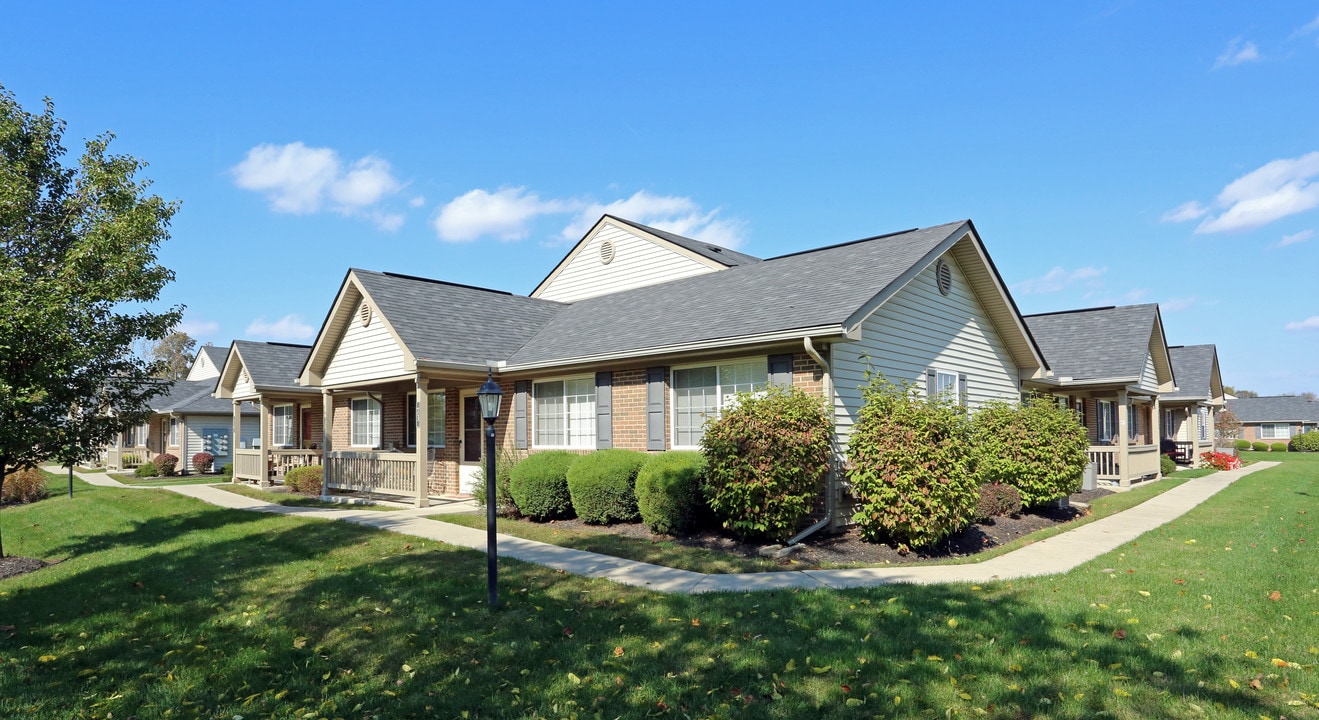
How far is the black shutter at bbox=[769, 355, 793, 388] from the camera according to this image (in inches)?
474

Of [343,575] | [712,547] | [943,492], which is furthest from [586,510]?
[943,492]

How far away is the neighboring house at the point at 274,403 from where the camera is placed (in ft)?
74.5

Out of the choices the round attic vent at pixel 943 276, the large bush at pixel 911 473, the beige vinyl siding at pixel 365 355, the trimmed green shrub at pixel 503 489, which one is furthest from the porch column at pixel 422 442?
the round attic vent at pixel 943 276

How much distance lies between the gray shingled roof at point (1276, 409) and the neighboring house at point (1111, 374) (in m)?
46.8

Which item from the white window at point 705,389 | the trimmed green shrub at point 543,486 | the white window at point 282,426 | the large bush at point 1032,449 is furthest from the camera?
the white window at point 282,426

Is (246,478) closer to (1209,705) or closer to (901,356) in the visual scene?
(901,356)

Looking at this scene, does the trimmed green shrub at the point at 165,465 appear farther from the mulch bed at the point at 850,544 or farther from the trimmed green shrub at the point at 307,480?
the mulch bed at the point at 850,544

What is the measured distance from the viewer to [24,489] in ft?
76.6

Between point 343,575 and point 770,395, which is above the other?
point 770,395

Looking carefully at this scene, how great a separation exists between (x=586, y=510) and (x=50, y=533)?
1057cm

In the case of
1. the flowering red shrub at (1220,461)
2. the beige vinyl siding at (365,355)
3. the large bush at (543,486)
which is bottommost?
the flowering red shrub at (1220,461)

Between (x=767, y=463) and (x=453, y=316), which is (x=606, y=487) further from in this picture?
(x=453, y=316)

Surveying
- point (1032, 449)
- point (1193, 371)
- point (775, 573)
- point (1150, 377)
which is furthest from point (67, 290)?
point (1193, 371)

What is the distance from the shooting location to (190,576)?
9.43 metres
